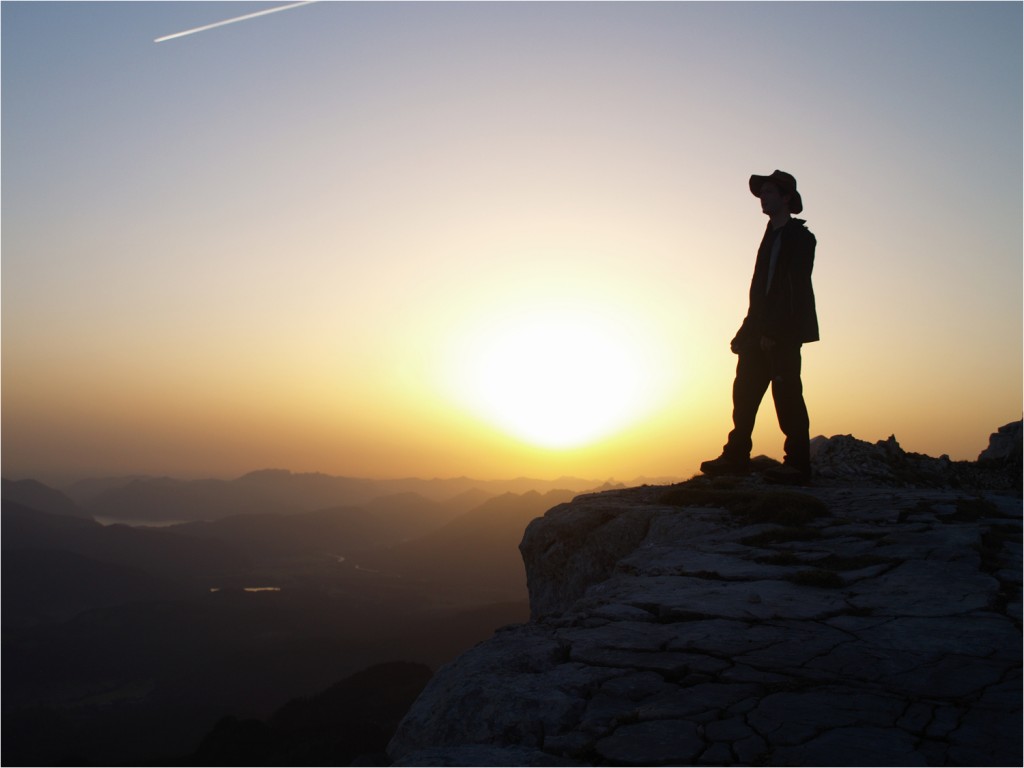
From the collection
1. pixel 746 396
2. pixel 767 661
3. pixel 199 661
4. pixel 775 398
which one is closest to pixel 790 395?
pixel 775 398

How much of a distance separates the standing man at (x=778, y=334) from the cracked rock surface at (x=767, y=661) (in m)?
2.77

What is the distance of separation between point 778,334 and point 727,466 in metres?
2.35

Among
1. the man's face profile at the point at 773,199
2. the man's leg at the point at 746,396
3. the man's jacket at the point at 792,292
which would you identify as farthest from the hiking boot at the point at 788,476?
the man's face profile at the point at 773,199

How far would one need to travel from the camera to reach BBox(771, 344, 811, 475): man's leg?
10.7 metres

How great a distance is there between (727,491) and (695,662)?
5586 millimetres

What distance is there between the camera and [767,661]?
181 inches

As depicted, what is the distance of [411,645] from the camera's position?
13412 cm

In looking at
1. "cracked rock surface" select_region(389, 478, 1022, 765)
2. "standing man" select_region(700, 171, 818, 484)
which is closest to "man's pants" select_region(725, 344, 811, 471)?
"standing man" select_region(700, 171, 818, 484)

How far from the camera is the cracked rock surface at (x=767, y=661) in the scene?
3.57 meters

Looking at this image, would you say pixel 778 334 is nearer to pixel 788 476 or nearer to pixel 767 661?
pixel 788 476

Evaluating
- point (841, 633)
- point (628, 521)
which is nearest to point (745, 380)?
point (628, 521)

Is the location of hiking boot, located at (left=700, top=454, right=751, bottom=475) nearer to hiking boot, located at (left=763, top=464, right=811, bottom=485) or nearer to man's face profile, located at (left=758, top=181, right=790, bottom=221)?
hiking boot, located at (left=763, top=464, right=811, bottom=485)

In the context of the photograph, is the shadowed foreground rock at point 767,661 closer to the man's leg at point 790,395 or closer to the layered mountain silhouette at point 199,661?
the man's leg at point 790,395

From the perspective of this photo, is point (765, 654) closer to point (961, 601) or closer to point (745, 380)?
point (961, 601)
